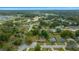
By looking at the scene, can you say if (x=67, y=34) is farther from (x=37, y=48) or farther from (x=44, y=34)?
(x=37, y=48)

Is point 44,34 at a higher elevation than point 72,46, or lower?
higher

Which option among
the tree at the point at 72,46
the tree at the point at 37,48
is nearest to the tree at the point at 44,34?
the tree at the point at 37,48

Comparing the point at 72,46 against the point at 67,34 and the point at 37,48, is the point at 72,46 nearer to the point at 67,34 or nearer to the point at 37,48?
the point at 67,34

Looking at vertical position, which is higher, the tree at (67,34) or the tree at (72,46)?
the tree at (67,34)

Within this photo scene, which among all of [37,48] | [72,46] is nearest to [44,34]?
[37,48]

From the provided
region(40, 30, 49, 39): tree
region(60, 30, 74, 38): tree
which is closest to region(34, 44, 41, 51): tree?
region(40, 30, 49, 39): tree

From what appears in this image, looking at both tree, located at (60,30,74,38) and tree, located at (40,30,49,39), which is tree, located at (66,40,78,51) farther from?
tree, located at (40,30,49,39)

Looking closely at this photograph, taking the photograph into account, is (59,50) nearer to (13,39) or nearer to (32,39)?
(32,39)

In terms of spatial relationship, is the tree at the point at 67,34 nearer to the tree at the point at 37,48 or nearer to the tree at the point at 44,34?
the tree at the point at 44,34

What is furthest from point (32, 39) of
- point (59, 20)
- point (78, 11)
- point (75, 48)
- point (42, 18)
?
point (78, 11)
